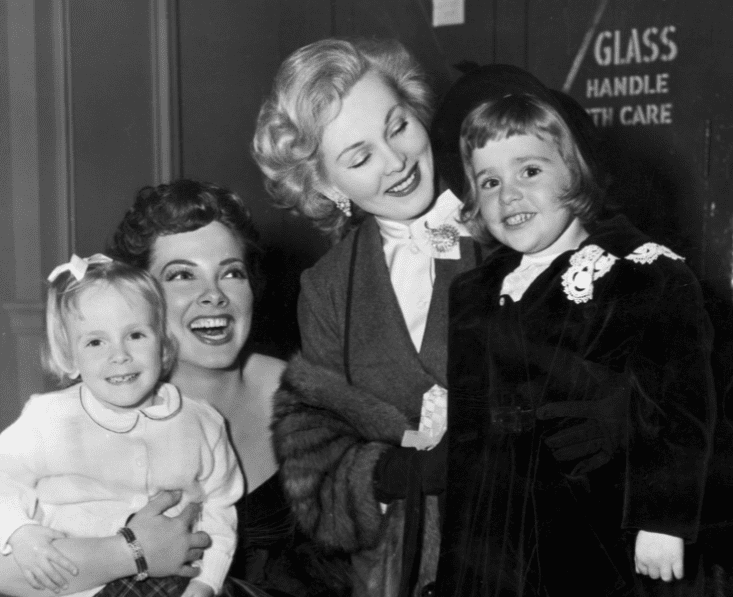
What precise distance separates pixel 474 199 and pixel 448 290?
0.87 feet

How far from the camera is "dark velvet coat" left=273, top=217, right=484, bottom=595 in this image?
182 centimetres

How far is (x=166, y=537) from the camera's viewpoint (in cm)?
170

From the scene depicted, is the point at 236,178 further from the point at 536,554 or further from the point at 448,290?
the point at 536,554

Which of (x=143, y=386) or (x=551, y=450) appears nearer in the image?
(x=551, y=450)

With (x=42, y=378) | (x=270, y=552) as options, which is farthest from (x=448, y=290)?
(x=42, y=378)

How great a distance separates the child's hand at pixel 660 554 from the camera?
1375 millimetres

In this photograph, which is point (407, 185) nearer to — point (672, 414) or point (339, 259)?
point (339, 259)

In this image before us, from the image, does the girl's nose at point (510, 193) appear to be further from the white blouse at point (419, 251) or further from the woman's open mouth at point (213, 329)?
the woman's open mouth at point (213, 329)

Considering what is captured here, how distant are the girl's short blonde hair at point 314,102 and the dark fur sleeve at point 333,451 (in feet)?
1.22

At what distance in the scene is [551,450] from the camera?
1495 millimetres

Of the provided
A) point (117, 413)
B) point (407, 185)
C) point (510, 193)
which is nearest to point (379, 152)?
point (407, 185)

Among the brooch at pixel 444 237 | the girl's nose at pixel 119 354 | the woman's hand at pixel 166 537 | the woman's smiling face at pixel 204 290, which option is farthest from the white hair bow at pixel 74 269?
the brooch at pixel 444 237

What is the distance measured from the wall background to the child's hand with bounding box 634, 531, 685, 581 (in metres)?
0.35

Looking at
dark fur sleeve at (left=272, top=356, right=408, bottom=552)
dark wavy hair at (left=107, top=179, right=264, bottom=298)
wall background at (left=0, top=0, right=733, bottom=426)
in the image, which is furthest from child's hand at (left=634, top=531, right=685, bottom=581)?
dark wavy hair at (left=107, top=179, right=264, bottom=298)
